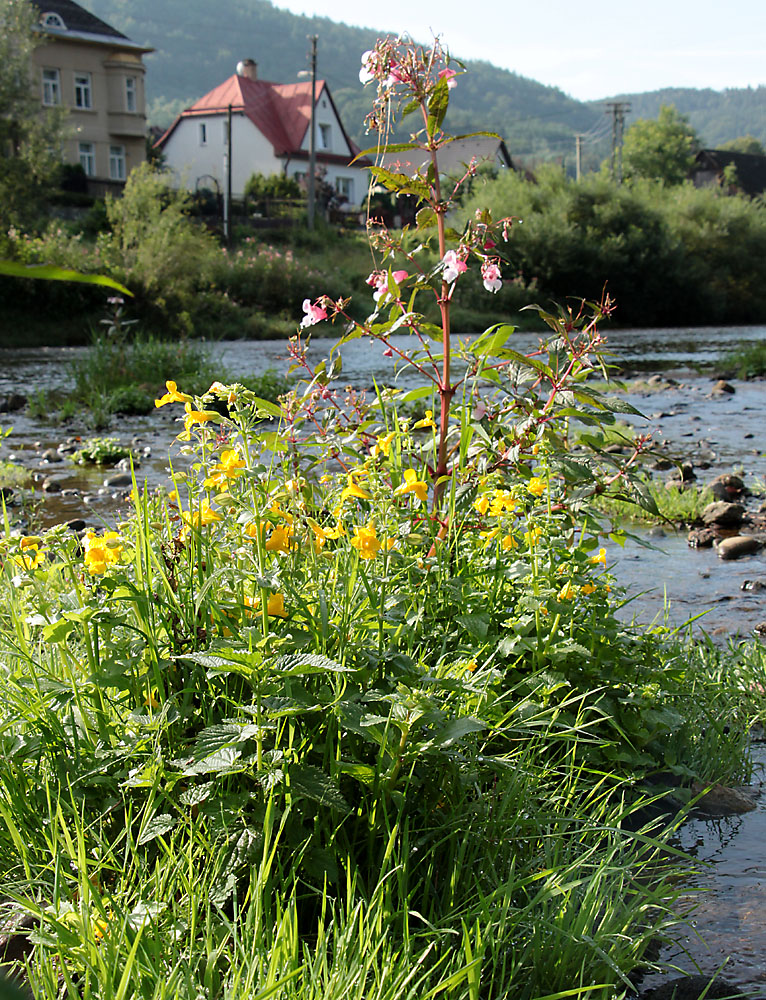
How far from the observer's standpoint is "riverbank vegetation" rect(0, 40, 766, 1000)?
1.46 metres

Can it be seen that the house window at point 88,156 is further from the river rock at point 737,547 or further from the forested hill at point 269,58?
the forested hill at point 269,58

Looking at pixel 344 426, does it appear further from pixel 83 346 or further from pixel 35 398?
pixel 83 346

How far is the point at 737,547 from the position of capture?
4.94 metres

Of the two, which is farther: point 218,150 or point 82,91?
point 218,150

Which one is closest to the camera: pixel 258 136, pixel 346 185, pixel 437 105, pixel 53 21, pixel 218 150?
pixel 437 105

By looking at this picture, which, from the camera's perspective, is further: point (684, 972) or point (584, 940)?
point (684, 972)

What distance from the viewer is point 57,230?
878 inches

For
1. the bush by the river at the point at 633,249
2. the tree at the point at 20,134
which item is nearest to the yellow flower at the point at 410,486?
the tree at the point at 20,134

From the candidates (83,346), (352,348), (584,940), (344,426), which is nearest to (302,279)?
(352,348)

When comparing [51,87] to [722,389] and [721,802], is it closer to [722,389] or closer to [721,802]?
[722,389]

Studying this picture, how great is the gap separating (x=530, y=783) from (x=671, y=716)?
598mm

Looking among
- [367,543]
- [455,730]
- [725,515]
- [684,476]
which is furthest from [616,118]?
[455,730]

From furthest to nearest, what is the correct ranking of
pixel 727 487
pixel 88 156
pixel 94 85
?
pixel 88 156 → pixel 94 85 → pixel 727 487

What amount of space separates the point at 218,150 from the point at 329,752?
176 ft
